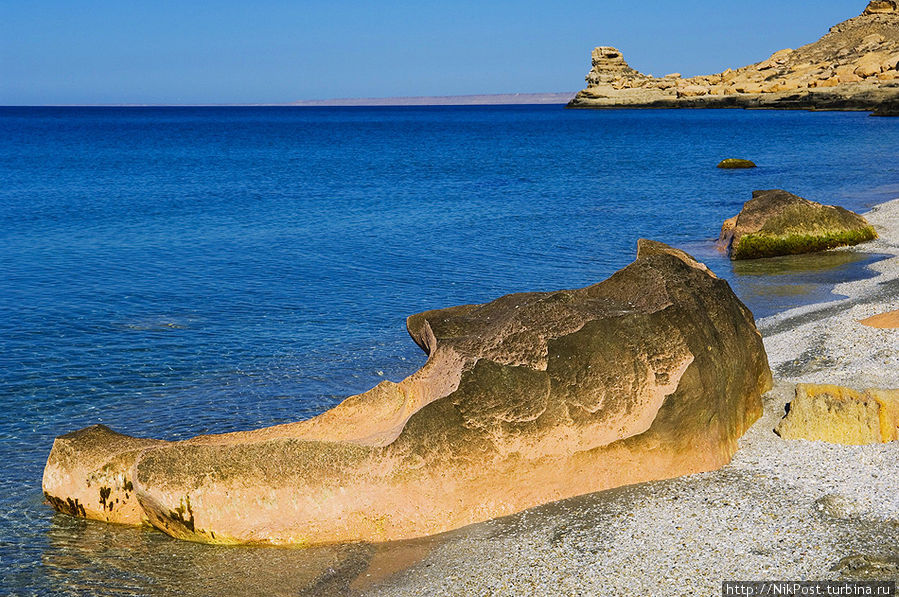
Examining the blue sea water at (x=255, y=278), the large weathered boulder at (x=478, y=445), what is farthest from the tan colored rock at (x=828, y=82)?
the large weathered boulder at (x=478, y=445)

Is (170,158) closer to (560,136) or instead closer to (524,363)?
(560,136)

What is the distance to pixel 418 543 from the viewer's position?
6387mm

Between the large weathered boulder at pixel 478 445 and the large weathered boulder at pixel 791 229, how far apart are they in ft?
39.7

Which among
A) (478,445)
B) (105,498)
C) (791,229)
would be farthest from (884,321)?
(105,498)

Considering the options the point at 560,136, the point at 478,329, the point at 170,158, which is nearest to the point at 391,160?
the point at 170,158

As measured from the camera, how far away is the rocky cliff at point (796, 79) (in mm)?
110812

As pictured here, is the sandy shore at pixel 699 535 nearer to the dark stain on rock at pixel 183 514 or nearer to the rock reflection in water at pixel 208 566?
the rock reflection in water at pixel 208 566

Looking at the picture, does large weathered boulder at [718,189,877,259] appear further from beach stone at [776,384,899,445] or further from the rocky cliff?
the rocky cliff

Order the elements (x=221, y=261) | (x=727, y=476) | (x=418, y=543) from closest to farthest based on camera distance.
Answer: (x=418, y=543), (x=727, y=476), (x=221, y=261)

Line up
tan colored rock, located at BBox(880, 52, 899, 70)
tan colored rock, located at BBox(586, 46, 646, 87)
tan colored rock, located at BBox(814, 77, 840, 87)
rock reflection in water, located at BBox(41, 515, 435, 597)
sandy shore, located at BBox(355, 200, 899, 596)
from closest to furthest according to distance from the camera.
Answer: sandy shore, located at BBox(355, 200, 899, 596) → rock reflection in water, located at BBox(41, 515, 435, 597) → tan colored rock, located at BBox(880, 52, 899, 70) → tan colored rock, located at BBox(814, 77, 840, 87) → tan colored rock, located at BBox(586, 46, 646, 87)

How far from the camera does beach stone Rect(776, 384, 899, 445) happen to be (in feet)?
23.3

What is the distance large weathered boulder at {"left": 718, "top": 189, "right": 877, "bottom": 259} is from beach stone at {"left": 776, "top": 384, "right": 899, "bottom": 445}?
11.9 meters

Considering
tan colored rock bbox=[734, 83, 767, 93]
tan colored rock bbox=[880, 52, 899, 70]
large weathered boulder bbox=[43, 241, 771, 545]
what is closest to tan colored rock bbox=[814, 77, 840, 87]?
tan colored rock bbox=[880, 52, 899, 70]

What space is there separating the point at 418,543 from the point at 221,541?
1583mm
